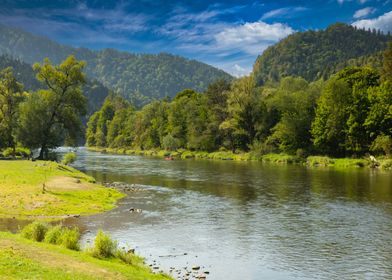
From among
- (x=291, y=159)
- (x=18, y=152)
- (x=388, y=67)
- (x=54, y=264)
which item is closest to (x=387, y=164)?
(x=388, y=67)

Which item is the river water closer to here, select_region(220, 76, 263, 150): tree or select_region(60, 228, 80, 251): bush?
select_region(60, 228, 80, 251): bush

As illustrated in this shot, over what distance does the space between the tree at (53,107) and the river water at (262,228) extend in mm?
44899

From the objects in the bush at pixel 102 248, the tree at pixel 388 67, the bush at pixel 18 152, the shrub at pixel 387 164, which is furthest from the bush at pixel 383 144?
the bush at pixel 102 248

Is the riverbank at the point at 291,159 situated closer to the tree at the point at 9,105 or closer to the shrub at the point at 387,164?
the shrub at the point at 387,164

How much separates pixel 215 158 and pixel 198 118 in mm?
22942

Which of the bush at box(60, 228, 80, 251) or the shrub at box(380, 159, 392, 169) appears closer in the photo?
the bush at box(60, 228, 80, 251)

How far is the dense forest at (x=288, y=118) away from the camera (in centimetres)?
10131

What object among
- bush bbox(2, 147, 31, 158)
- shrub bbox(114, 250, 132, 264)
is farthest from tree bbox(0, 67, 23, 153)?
shrub bbox(114, 250, 132, 264)

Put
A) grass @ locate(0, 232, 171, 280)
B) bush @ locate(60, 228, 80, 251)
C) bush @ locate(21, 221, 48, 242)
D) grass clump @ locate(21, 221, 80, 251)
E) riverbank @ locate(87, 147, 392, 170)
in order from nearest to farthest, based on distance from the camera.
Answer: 1. grass @ locate(0, 232, 171, 280)
2. bush @ locate(60, 228, 80, 251)
3. grass clump @ locate(21, 221, 80, 251)
4. bush @ locate(21, 221, 48, 242)
5. riverbank @ locate(87, 147, 392, 170)

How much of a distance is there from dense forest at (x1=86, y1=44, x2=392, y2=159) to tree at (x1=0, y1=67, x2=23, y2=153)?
61655 mm

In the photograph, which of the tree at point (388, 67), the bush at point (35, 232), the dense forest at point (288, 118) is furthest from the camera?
the dense forest at point (288, 118)

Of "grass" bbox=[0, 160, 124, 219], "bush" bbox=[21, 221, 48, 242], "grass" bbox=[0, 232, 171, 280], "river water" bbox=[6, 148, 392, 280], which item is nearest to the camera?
"grass" bbox=[0, 232, 171, 280]

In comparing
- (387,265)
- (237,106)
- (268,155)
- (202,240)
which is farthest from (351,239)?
(237,106)

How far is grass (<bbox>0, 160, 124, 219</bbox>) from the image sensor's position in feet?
137
